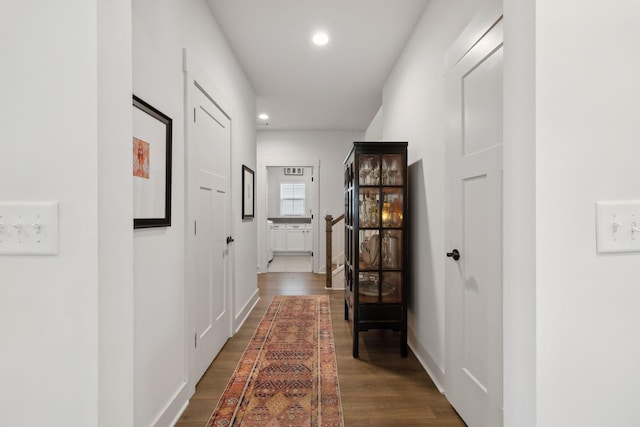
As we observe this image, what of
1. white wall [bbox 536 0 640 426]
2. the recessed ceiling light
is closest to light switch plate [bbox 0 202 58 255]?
white wall [bbox 536 0 640 426]

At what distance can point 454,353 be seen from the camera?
6.25 ft

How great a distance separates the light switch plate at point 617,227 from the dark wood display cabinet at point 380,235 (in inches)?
76.6

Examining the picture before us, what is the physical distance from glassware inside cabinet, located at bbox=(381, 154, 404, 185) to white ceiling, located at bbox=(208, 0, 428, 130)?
109 cm

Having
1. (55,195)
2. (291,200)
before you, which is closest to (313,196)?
(291,200)

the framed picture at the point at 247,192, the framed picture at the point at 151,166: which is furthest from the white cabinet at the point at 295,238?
the framed picture at the point at 151,166

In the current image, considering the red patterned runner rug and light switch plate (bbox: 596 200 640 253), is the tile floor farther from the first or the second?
light switch plate (bbox: 596 200 640 253)

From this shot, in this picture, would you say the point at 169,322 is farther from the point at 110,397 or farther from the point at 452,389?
the point at 452,389

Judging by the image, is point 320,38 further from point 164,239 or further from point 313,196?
point 313,196

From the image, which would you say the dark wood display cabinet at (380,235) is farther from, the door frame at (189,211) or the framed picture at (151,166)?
the framed picture at (151,166)

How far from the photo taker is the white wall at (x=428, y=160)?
7.23 ft

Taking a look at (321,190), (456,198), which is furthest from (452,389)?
(321,190)

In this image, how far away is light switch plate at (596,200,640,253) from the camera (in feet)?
2.50

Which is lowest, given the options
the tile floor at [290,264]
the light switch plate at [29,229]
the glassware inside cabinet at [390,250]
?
the tile floor at [290,264]

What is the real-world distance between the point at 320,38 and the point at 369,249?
6.20 feet
